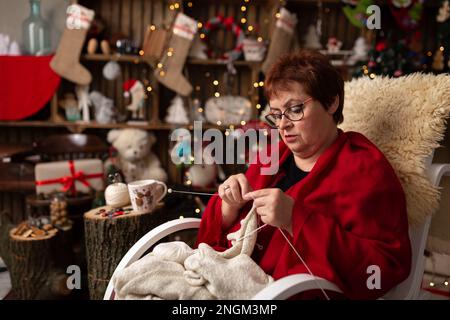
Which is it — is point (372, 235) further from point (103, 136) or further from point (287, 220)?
point (103, 136)

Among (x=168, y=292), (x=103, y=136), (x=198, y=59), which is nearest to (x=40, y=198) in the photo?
(x=103, y=136)

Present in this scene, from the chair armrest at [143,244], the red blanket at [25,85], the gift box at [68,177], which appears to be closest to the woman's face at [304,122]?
the chair armrest at [143,244]

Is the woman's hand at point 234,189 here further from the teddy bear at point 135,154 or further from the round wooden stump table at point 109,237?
the teddy bear at point 135,154

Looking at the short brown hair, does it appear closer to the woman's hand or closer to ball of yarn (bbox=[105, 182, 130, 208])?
the woman's hand

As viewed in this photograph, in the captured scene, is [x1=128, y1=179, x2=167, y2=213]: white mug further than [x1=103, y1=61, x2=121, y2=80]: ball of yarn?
No

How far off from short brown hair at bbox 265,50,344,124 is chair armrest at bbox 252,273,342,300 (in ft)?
1.69

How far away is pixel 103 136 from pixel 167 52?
32.4 inches

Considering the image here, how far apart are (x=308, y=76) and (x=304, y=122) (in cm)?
13

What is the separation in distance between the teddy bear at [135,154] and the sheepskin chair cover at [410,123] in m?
1.75

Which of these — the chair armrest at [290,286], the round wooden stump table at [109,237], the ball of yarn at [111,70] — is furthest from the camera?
the ball of yarn at [111,70]

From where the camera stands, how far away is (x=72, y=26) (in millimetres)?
3014

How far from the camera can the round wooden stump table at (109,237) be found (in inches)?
75.5

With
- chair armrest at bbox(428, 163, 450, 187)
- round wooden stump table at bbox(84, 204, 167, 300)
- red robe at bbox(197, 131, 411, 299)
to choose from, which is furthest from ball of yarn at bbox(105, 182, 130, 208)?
chair armrest at bbox(428, 163, 450, 187)

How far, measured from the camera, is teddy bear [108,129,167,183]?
3045 millimetres
